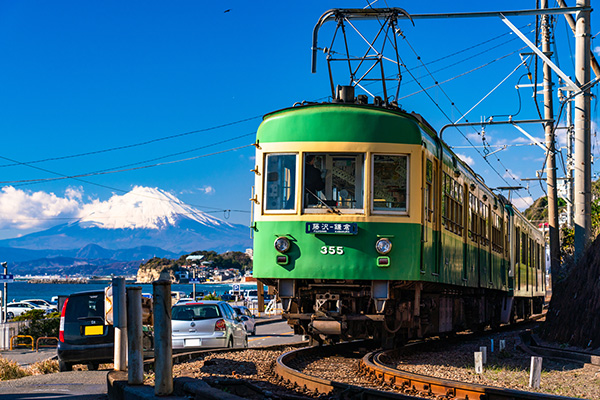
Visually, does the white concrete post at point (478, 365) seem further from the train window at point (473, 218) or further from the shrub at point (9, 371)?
the shrub at point (9, 371)

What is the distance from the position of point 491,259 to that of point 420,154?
816 centimetres

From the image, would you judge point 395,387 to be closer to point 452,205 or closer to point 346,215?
point 346,215

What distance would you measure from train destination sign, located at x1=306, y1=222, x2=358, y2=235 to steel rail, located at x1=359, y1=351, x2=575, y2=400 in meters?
1.90

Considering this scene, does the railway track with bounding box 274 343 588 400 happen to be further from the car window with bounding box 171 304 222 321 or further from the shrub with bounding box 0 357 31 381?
the car window with bounding box 171 304 222 321

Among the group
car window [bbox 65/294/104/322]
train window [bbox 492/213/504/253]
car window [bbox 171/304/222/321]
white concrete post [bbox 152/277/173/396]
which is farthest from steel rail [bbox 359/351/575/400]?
train window [bbox 492/213/504/253]

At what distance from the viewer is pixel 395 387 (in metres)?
9.27

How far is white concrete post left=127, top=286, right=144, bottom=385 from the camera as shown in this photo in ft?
25.3

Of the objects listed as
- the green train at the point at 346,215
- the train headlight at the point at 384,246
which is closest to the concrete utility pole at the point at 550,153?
the green train at the point at 346,215

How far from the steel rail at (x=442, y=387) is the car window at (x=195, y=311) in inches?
275

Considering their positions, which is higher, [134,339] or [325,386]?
[134,339]

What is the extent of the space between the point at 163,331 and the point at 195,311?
10.3 metres

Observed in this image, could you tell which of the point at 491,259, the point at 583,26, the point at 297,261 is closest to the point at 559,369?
the point at 297,261

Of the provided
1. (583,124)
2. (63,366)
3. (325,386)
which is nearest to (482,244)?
(583,124)

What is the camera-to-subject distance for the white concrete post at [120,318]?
27.4ft
